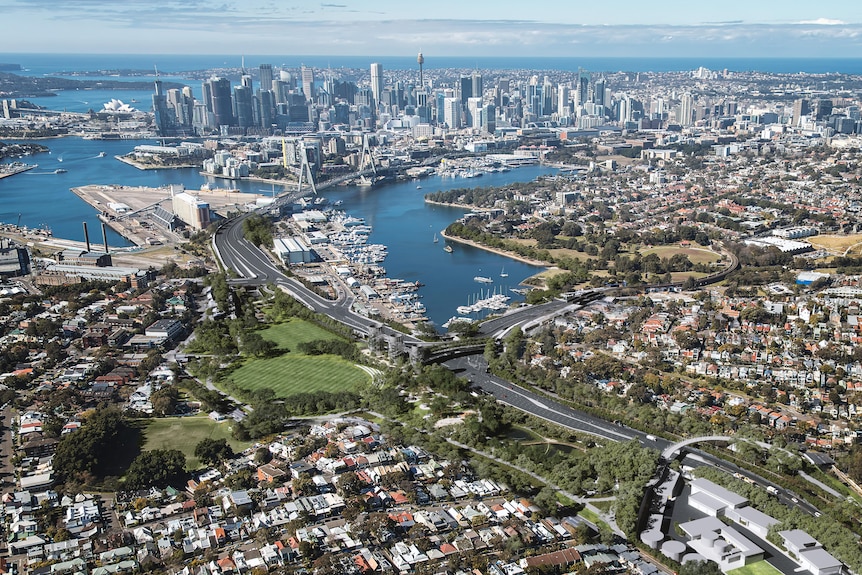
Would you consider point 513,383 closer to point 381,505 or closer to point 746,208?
point 381,505

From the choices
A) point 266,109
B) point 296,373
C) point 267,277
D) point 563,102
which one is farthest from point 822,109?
point 296,373

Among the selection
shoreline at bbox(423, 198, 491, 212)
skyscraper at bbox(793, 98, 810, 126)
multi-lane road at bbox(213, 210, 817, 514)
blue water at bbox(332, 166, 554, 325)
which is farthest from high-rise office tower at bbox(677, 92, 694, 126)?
multi-lane road at bbox(213, 210, 817, 514)

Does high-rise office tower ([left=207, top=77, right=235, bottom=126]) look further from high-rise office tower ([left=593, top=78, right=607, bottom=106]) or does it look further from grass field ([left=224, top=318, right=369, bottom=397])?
grass field ([left=224, top=318, right=369, bottom=397])

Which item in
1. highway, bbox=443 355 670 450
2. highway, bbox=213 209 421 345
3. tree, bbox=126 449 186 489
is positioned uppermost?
tree, bbox=126 449 186 489

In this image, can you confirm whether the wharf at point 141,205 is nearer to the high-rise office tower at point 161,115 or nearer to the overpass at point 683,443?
the high-rise office tower at point 161,115

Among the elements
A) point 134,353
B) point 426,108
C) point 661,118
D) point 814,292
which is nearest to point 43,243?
point 134,353

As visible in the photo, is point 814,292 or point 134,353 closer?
point 134,353
